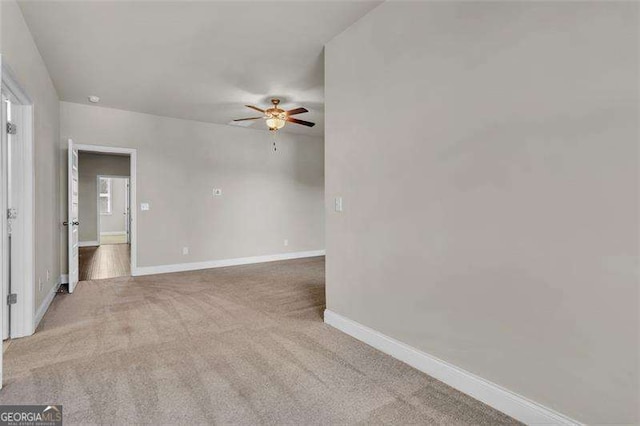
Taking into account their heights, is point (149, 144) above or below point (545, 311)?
above

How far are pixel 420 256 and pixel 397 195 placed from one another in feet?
1.62

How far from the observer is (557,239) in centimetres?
158

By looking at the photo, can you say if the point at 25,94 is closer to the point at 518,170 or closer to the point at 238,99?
the point at 238,99

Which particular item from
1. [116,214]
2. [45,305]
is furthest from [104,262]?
[116,214]

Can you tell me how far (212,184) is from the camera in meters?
6.19

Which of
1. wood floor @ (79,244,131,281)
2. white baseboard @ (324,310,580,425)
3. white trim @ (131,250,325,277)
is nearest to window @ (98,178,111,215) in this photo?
wood floor @ (79,244,131,281)

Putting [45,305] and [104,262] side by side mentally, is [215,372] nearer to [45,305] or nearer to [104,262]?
[45,305]

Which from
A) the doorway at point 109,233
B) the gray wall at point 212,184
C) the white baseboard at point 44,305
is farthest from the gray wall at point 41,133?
the doorway at point 109,233

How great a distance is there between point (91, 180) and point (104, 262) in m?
3.89

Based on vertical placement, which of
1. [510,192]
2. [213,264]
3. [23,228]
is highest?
[510,192]

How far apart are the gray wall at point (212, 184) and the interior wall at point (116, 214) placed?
790 centimetres

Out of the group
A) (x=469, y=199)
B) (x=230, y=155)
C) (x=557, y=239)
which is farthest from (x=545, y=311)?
(x=230, y=155)

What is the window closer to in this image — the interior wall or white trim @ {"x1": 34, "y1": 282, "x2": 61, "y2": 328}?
the interior wall

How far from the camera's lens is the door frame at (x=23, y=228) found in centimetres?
286
